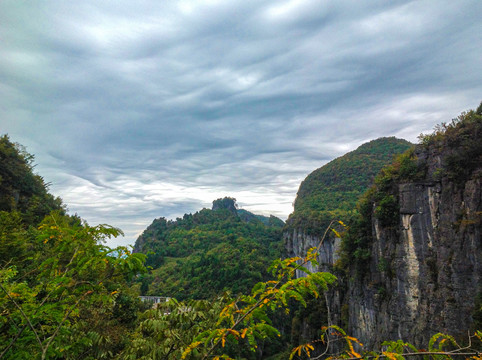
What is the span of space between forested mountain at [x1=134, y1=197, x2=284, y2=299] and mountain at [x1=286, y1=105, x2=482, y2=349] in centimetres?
1415

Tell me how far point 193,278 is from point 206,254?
9.03 metres

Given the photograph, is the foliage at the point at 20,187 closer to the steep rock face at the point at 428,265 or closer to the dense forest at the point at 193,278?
the dense forest at the point at 193,278

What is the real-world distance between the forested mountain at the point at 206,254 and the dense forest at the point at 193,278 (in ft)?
1.22

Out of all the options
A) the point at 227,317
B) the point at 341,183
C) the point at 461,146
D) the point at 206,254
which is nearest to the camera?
the point at 227,317

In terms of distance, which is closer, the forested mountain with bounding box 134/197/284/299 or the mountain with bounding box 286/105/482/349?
the mountain with bounding box 286/105/482/349

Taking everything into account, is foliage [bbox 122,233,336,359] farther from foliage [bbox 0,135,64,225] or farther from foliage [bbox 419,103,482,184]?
foliage [bbox 0,135,64,225]

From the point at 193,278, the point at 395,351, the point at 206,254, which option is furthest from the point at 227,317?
the point at 206,254

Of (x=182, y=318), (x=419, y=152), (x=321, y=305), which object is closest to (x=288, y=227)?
(x=321, y=305)

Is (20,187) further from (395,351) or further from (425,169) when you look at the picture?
(425,169)

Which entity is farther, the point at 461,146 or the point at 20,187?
the point at 20,187

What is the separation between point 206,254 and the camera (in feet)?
170

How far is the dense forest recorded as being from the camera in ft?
7.05

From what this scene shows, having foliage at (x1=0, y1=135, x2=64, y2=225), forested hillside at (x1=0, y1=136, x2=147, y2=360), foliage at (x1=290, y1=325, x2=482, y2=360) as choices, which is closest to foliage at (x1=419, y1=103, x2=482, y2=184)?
foliage at (x1=290, y1=325, x2=482, y2=360)

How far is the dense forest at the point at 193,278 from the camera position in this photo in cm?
215
